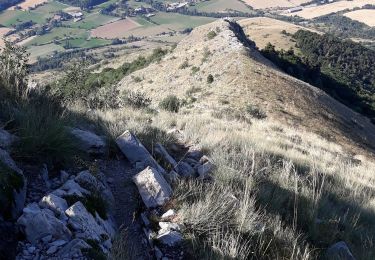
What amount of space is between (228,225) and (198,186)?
64 centimetres

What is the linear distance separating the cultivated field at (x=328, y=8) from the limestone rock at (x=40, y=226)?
169365mm

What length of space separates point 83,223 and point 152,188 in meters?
1.07

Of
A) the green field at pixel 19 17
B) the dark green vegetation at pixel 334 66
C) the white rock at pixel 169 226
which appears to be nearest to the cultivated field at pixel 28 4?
the green field at pixel 19 17

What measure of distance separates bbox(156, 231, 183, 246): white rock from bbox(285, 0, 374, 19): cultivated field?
16871 centimetres

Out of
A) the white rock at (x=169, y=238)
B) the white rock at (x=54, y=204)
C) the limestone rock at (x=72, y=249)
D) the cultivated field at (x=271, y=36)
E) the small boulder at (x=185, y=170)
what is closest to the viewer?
the limestone rock at (x=72, y=249)

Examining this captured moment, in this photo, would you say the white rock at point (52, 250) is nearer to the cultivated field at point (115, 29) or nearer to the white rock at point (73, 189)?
the white rock at point (73, 189)

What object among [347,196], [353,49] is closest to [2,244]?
[347,196]

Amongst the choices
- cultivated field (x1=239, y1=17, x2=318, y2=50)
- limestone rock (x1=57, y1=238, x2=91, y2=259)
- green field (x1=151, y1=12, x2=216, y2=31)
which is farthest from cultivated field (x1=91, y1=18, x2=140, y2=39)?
limestone rock (x1=57, y1=238, x2=91, y2=259)

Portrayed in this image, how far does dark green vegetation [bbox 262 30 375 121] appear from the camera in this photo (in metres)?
42.8

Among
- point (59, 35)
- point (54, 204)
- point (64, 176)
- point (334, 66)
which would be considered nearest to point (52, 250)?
point (54, 204)

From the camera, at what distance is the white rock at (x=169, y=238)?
373 cm

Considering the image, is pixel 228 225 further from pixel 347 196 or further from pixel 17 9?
pixel 17 9

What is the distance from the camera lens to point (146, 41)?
123250 mm

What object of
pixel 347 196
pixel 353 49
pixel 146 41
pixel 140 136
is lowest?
pixel 146 41
